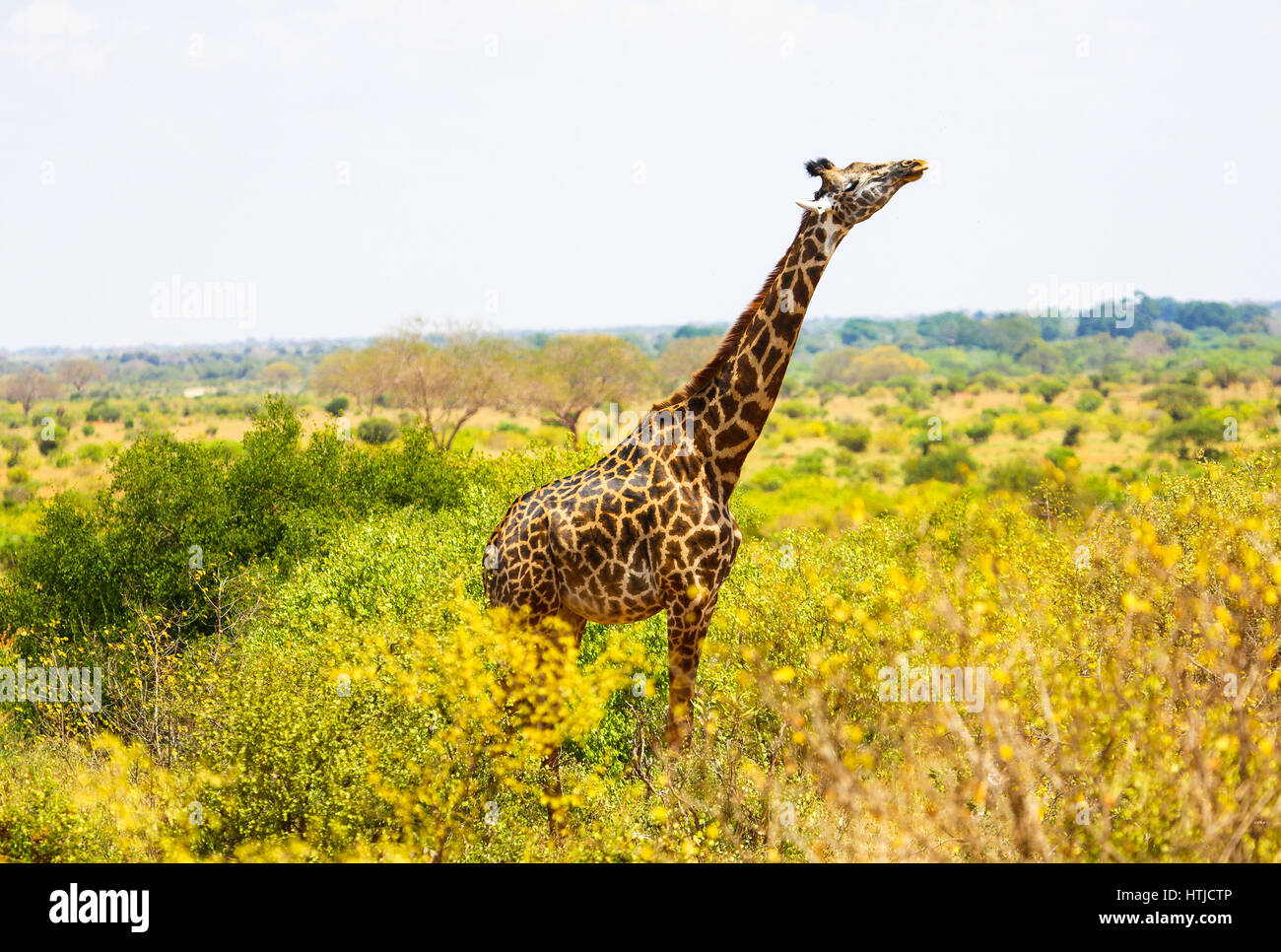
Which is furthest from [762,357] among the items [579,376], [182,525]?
[579,376]

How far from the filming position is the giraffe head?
8070 millimetres

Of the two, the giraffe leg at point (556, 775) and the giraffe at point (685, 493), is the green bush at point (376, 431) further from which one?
the giraffe at point (685, 493)

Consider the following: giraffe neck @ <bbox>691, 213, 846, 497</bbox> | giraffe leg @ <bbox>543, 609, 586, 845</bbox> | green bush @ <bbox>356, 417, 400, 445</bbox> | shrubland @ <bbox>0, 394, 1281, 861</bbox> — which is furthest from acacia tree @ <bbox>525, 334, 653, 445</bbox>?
giraffe neck @ <bbox>691, 213, 846, 497</bbox>

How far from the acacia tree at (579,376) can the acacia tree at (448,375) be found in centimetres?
227

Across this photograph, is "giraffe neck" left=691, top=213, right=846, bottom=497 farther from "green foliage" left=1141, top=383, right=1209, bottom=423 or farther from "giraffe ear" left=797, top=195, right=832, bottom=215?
"green foliage" left=1141, top=383, right=1209, bottom=423

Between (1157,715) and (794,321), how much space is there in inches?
150

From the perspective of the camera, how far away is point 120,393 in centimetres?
11925

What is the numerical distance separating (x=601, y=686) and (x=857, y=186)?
14.1ft

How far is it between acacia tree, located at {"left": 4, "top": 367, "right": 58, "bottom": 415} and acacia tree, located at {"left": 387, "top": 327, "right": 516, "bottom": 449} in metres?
39.6

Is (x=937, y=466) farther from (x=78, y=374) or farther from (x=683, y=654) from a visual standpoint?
(x=78, y=374)

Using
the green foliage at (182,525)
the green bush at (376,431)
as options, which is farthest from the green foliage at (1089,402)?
the green foliage at (182,525)

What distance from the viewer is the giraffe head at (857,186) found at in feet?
26.5
